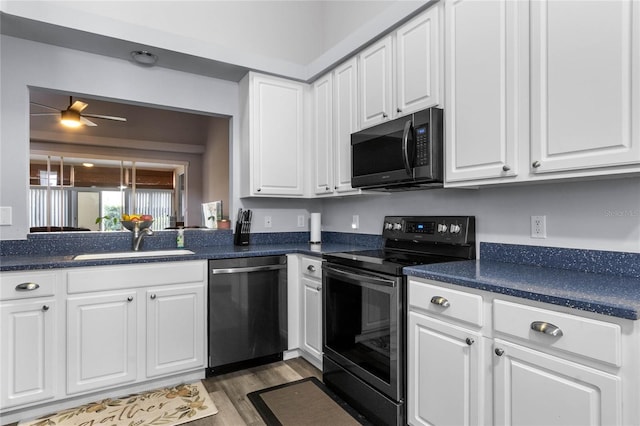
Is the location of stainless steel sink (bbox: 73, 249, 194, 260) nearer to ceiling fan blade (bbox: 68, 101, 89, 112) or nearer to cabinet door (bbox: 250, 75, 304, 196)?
cabinet door (bbox: 250, 75, 304, 196)

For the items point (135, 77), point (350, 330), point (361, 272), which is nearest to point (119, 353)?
point (350, 330)

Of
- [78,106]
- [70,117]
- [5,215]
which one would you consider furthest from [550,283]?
[70,117]

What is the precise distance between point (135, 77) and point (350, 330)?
2496 mm

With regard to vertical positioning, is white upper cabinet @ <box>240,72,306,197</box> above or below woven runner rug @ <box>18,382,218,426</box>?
above

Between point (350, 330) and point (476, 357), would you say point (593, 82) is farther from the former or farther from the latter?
point (350, 330)

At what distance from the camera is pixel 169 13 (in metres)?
2.87

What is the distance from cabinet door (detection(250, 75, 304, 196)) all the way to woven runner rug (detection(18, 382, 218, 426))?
155 centimetres

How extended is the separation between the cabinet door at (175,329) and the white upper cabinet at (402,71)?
5.64 ft

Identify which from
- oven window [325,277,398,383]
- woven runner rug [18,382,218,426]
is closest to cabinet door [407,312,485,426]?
oven window [325,277,398,383]

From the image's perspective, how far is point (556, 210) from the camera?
173cm

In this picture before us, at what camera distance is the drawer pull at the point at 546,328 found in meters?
1.18

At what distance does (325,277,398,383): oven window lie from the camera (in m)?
1.85

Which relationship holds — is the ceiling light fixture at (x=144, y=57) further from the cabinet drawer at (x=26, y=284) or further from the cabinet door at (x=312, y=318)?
the cabinet door at (x=312, y=318)

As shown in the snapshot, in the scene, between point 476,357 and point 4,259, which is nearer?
point 476,357
